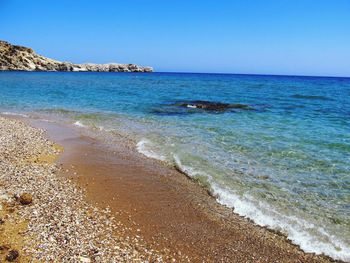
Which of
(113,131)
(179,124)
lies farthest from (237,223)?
(179,124)

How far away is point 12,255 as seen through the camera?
20.3ft

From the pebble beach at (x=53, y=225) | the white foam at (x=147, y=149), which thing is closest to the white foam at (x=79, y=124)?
the white foam at (x=147, y=149)

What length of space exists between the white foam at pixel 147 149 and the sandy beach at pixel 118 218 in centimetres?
120

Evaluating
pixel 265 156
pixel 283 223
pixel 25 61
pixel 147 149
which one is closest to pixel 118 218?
pixel 283 223

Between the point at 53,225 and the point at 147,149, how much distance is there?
8325mm

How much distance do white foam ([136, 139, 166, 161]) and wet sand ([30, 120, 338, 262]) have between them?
51 cm

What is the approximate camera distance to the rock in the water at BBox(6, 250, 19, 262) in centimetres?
614

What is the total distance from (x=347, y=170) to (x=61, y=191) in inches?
424

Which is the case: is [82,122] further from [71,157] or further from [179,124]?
[71,157]

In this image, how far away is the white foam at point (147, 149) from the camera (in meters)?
14.5

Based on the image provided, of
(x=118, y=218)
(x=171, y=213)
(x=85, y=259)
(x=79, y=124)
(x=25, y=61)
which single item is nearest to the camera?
(x=85, y=259)

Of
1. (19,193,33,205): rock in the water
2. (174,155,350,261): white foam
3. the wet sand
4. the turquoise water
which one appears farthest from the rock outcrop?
(174,155,350,261): white foam

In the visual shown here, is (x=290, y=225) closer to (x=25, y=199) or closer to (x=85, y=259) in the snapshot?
(x=85, y=259)

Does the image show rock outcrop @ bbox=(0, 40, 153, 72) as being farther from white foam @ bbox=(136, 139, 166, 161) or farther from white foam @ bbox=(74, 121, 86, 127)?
white foam @ bbox=(136, 139, 166, 161)
